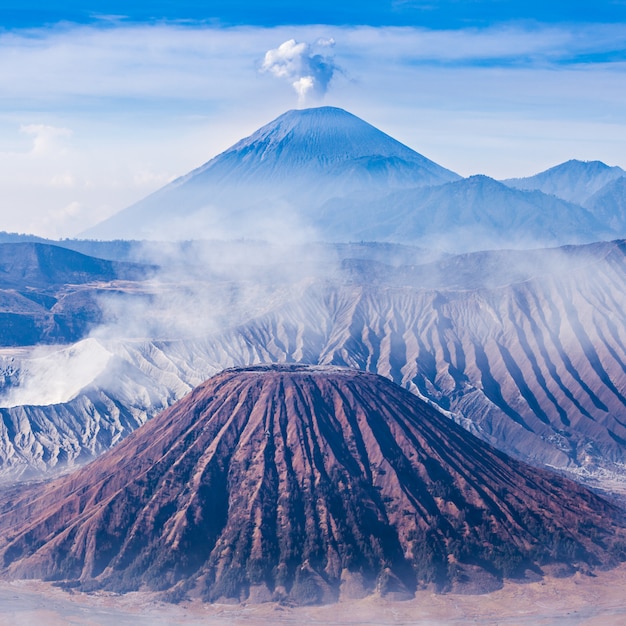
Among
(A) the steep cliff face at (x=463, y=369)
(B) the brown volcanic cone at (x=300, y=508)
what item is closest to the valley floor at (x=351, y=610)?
(B) the brown volcanic cone at (x=300, y=508)

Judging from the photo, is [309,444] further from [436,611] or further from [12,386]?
[12,386]

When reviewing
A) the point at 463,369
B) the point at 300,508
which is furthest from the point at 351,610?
the point at 463,369

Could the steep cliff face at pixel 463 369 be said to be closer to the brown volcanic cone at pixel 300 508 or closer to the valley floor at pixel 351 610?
the brown volcanic cone at pixel 300 508

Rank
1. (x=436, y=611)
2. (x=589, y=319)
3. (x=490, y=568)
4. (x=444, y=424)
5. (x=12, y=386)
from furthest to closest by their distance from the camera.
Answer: (x=589, y=319) → (x=12, y=386) → (x=444, y=424) → (x=490, y=568) → (x=436, y=611)

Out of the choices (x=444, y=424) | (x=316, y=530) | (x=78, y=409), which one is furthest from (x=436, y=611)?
(x=78, y=409)

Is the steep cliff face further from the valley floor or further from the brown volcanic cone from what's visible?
the valley floor

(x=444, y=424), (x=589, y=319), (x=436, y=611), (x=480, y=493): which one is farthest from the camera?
(x=589, y=319)
